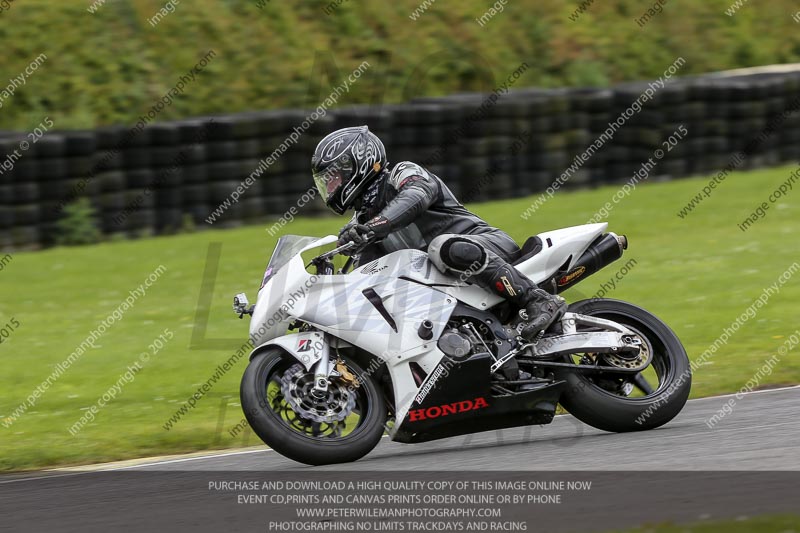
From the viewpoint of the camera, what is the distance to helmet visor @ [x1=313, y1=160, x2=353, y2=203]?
6.32 meters

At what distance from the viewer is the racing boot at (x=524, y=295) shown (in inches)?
248

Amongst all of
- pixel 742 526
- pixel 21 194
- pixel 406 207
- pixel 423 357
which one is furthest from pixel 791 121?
pixel 742 526

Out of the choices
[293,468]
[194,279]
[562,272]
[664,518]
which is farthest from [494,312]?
[194,279]

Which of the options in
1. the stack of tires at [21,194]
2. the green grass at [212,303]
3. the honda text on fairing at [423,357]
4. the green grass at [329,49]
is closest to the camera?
the honda text on fairing at [423,357]

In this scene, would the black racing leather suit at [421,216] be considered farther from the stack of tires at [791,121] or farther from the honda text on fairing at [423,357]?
the stack of tires at [791,121]

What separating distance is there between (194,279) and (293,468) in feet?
24.8

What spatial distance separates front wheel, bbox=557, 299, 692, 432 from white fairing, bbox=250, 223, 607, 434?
62 centimetres

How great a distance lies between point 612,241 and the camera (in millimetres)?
6742

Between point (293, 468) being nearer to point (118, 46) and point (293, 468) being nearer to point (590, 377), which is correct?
point (590, 377)

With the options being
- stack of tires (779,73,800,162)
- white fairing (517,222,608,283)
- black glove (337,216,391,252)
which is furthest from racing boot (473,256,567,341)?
stack of tires (779,73,800,162)

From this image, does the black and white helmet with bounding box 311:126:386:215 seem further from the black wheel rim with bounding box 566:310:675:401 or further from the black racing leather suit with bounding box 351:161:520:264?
the black wheel rim with bounding box 566:310:675:401

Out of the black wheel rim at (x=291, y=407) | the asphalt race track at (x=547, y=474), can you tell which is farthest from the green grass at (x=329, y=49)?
the black wheel rim at (x=291, y=407)

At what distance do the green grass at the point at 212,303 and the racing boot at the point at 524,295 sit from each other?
1603mm

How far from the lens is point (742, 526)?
→ 425cm
